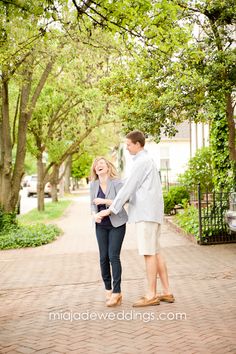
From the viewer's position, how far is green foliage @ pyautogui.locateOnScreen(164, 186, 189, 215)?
19297 mm

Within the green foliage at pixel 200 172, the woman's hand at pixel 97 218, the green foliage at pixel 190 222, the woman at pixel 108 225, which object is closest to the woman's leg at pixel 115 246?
the woman at pixel 108 225

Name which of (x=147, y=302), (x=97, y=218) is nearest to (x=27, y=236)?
(x=97, y=218)

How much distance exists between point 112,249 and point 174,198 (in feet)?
44.0

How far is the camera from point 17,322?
5.80 meters

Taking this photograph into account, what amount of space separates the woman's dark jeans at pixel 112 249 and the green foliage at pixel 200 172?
13.0 m

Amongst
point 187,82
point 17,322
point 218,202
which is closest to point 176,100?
point 187,82

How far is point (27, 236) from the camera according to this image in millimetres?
13461

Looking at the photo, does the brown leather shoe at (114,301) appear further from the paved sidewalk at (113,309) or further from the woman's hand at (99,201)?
the woman's hand at (99,201)

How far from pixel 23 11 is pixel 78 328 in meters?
4.30

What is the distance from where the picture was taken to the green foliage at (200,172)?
757 inches

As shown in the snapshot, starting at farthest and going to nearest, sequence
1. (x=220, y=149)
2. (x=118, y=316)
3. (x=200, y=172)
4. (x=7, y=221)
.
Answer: (x=200, y=172) < (x=220, y=149) < (x=7, y=221) < (x=118, y=316)

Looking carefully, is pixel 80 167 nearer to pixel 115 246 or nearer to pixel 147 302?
pixel 115 246

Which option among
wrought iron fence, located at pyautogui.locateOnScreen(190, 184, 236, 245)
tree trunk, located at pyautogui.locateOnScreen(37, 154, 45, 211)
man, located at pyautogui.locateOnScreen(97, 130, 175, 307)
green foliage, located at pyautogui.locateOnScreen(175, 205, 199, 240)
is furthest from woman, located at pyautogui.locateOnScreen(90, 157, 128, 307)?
tree trunk, located at pyautogui.locateOnScreen(37, 154, 45, 211)

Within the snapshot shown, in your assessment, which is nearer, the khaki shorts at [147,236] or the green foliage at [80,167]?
the khaki shorts at [147,236]
